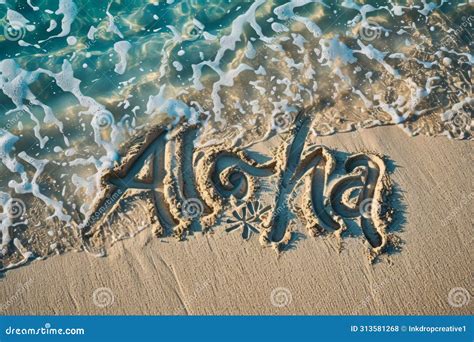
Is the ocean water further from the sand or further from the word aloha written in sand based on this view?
the sand

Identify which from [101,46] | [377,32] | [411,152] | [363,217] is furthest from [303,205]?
[101,46]

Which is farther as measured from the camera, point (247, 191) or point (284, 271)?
point (247, 191)

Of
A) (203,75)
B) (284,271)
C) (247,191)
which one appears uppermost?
(203,75)

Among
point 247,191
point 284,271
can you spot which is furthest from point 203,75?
point 284,271

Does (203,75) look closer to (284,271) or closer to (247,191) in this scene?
(247,191)

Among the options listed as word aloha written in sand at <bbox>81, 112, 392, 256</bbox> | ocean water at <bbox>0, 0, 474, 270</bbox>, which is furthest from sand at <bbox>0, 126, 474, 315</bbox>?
ocean water at <bbox>0, 0, 474, 270</bbox>
